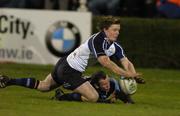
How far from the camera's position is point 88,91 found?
14148 millimetres

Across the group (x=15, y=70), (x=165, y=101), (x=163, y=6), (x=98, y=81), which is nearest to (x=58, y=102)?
(x=98, y=81)

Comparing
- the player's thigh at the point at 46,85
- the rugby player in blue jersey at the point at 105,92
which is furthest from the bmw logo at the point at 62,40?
the rugby player in blue jersey at the point at 105,92

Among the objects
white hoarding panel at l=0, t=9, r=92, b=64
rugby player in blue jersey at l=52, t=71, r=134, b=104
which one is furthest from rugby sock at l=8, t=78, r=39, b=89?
white hoarding panel at l=0, t=9, r=92, b=64

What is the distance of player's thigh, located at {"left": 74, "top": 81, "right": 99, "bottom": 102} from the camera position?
14164mm

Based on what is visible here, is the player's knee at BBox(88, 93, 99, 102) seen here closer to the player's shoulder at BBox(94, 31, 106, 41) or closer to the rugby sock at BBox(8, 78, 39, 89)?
the player's shoulder at BBox(94, 31, 106, 41)

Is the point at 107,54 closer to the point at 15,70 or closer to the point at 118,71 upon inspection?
A: the point at 118,71

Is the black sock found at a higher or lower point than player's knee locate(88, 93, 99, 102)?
lower

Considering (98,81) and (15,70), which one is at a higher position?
(98,81)

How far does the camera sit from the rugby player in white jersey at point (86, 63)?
46.1ft

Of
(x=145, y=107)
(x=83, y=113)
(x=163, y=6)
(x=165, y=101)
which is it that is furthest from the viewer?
(x=163, y=6)

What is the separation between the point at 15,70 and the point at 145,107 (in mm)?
7481

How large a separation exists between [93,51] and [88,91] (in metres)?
0.65

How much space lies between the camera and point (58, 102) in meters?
14.2

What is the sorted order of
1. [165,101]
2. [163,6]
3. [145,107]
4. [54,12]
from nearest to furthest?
[145,107] → [165,101] → [54,12] → [163,6]
